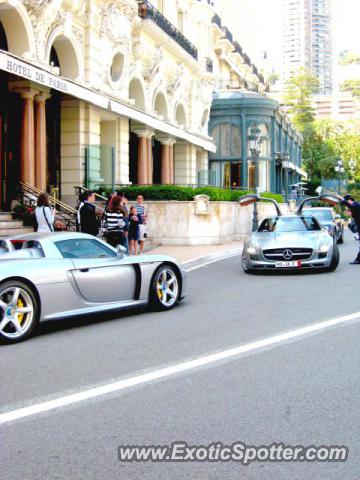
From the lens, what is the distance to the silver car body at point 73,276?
7580 millimetres

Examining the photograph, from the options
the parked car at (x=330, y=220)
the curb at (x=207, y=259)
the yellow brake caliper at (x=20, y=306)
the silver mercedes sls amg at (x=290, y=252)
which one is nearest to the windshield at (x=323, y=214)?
the parked car at (x=330, y=220)

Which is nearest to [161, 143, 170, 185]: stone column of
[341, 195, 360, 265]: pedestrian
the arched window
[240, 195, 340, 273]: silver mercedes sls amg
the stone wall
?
the arched window

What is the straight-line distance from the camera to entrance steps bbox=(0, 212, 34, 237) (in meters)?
16.5

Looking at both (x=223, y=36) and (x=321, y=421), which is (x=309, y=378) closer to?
(x=321, y=421)

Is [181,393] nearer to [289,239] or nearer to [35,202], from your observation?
[289,239]

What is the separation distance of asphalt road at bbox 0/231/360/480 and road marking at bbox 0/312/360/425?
0.09 metres

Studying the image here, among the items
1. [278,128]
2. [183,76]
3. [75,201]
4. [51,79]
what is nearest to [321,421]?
[51,79]

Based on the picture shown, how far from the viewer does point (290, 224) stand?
50.3 feet

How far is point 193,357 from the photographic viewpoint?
6.34 meters

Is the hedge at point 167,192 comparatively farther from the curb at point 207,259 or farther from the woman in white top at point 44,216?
the woman in white top at point 44,216

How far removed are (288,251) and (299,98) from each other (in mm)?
91059

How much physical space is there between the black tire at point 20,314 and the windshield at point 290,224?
27.9ft

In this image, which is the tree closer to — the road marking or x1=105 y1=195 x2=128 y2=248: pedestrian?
x1=105 y1=195 x2=128 y2=248: pedestrian

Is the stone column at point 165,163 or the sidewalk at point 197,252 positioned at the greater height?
the stone column at point 165,163
